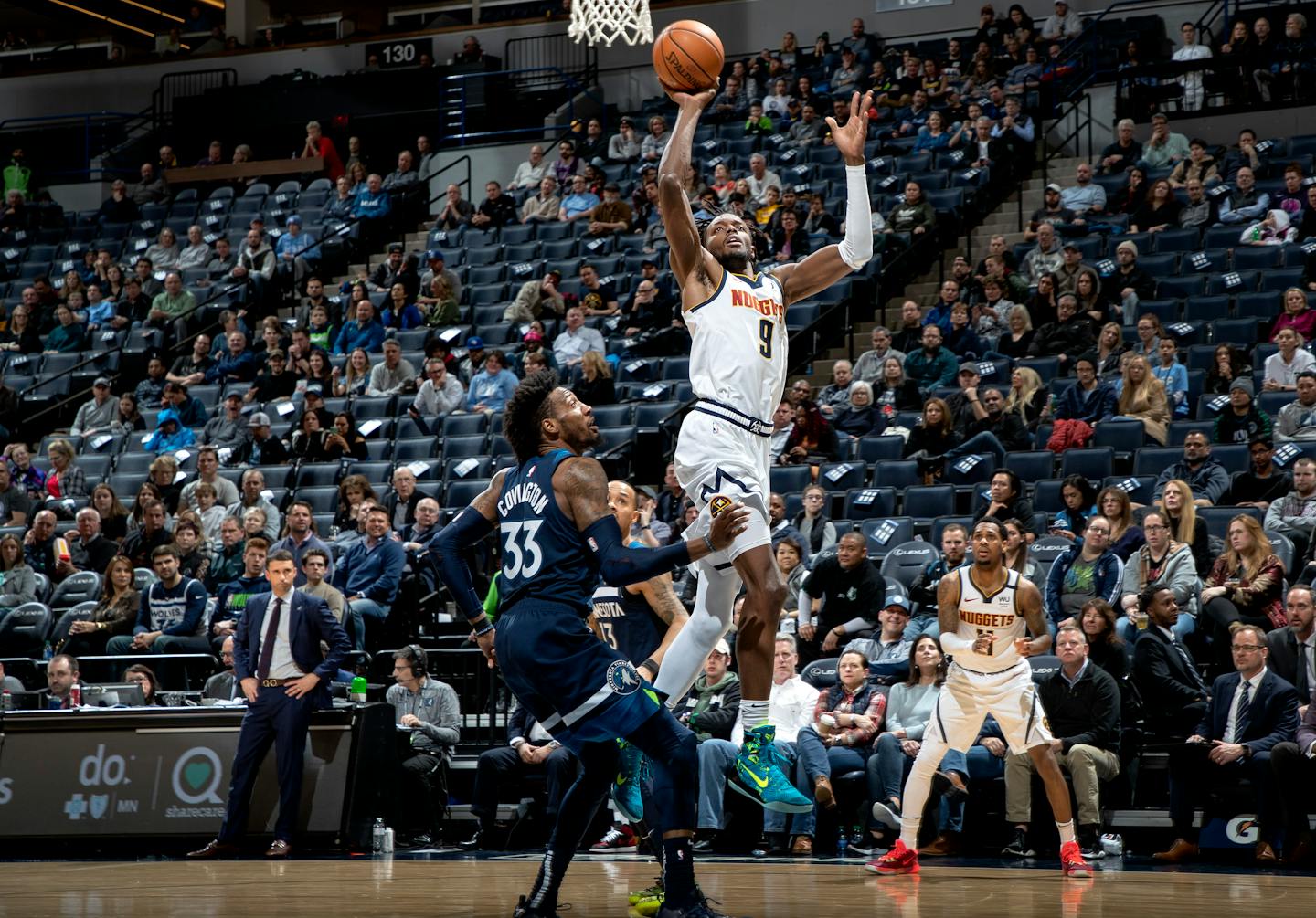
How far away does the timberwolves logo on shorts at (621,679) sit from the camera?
532cm

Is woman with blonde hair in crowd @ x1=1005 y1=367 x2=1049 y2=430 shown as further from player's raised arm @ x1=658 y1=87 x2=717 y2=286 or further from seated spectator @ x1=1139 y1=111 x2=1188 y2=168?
player's raised arm @ x1=658 y1=87 x2=717 y2=286

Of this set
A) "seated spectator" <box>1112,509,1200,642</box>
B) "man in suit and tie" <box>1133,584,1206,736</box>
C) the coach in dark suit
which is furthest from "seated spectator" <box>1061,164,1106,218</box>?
the coach in dark suit

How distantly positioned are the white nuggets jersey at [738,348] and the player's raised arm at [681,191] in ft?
0.59

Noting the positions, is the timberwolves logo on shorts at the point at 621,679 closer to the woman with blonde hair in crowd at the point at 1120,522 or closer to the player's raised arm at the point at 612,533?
the player's raised arm at the point at 612,533

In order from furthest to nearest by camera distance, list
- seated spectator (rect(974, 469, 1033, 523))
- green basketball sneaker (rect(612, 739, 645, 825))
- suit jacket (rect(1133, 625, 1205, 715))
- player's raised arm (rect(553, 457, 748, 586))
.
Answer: seated spectator (rect(974, 469, 1033, 523)) < suit jacket (rect(1133, 625, 1205, 715)) < green basketball sneaker (rect(612, 739, 645, 825)) < player's raised arm (rect(553, 457, 748, 586))

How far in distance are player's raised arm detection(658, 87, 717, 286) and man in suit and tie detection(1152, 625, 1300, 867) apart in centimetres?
478

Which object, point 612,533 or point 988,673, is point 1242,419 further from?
point 612,533

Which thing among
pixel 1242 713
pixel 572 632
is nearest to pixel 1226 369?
pixel 1242 713

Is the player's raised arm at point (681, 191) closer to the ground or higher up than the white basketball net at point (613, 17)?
closer to the ground

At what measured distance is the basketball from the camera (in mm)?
6352

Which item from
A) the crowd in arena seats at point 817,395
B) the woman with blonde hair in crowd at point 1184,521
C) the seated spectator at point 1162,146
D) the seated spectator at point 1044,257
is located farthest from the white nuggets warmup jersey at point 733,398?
the seated spectator at point 1162,146

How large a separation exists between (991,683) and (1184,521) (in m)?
3.26

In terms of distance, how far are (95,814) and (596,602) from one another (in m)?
4.90

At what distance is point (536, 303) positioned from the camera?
17.8 m
